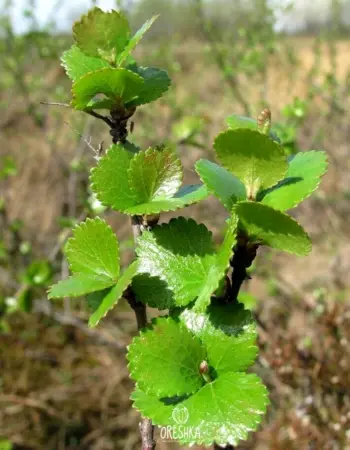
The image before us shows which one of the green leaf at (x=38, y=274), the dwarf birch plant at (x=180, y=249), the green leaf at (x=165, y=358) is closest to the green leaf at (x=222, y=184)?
the dwarf birch plant at (x=180, y=249)

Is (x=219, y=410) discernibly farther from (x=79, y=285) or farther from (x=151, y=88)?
(x=151, y=88)

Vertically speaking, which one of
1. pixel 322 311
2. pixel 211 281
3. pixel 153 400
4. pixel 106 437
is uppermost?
pixel 211 281

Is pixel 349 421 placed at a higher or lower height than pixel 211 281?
lower

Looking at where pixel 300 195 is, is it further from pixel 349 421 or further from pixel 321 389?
pixel 321 389

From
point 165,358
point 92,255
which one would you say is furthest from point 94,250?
point 165,358

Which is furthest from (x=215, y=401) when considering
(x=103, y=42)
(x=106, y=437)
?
(x=106, y=437)

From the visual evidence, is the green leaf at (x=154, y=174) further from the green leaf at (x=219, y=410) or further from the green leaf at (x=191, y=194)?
the green leaf at (x=219, y=410)
